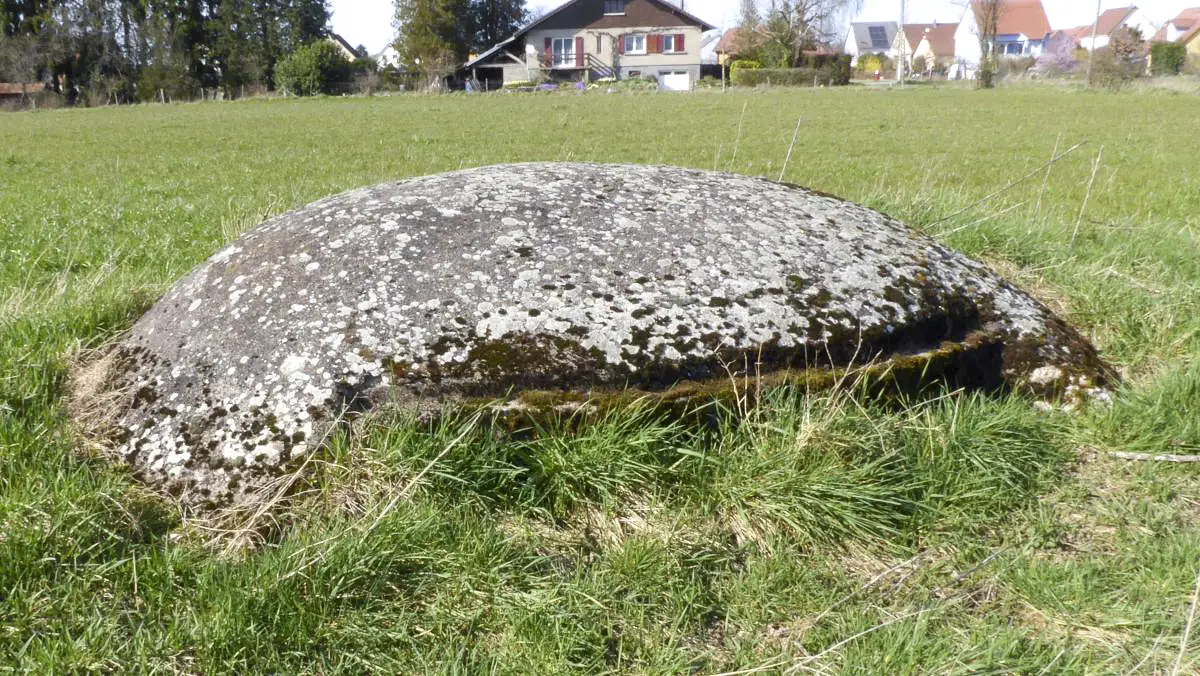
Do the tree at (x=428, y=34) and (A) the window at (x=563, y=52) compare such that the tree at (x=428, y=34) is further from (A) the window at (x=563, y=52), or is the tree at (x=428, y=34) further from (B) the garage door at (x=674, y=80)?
(B) the garage door at (x=674, y=80)

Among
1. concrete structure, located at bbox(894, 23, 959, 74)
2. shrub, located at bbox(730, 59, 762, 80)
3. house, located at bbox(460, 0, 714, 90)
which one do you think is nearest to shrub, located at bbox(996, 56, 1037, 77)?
shrub, located at bbox(730, 59, 762, 80)

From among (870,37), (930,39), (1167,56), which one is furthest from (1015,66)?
(870,37)

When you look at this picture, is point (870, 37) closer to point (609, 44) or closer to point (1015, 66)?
point (1015, 66)

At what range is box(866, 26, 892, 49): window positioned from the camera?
126 meters

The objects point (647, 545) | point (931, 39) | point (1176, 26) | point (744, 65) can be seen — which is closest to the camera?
point (647, 545)

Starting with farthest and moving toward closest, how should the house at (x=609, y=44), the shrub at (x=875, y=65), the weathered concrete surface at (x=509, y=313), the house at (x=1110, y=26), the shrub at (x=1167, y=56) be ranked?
the house at (x=1110, y=26)
the shrub at (x=875, y=65)
the house at (x=609, y=44)
the shrub at (x=1167, y=56)
the weathered concrete surface at (x=509, y=313)

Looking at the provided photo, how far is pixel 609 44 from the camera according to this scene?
6575 cm

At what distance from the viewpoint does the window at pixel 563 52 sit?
66000 millimetres

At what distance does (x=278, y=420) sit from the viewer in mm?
2574

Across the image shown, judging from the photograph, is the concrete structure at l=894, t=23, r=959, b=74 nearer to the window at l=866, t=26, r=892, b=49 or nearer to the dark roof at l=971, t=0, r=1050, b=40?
the window at l=866, t=26, r=892, b=49

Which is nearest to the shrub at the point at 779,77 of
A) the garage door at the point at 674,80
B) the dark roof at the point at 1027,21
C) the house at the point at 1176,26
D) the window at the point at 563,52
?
the garage door at the point at 674,80

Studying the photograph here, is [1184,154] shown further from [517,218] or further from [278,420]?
[278,420]

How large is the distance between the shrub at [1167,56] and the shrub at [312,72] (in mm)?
55631

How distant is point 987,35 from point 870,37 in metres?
69.3
